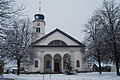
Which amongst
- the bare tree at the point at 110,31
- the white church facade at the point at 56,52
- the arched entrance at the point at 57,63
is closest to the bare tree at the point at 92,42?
the bare tree at the point at 110,31

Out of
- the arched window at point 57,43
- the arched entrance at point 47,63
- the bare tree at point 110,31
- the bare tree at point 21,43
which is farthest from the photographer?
the arched window at point 57,43

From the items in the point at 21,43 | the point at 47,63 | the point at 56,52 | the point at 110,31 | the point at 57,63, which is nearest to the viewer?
the point at 110,31

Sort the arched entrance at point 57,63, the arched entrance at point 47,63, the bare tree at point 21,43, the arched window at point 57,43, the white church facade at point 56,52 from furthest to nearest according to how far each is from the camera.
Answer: the arched entrance at point 57,63
the arched window at point 57,43
the arched entrance at point 47,63
the white church facade at point 56,52
the bare tree at point 21,43

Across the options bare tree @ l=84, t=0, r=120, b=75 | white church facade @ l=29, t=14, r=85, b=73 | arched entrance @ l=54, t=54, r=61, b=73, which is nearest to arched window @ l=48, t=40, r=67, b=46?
white church facade @ l=29, t=14, r=85, b=73

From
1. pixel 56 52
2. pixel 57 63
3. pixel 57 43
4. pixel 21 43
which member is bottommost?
pixel 57 63

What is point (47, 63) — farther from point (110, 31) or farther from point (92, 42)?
point (110, 31)

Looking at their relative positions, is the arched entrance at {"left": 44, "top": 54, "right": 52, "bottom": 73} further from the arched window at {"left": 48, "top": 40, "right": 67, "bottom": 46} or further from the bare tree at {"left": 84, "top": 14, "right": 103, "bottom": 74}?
the bare tree at {"left": 84, "top": 14, "right": 103, "bottom": 74}

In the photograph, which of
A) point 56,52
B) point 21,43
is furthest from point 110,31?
point 56,52

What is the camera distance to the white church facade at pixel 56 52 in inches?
1634

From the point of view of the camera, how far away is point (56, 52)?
138ft

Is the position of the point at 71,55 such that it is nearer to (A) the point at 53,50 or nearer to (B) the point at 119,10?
(A) the point at 53,50

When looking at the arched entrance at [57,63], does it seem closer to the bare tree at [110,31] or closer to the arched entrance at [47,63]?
the arched entrance at [47,63]

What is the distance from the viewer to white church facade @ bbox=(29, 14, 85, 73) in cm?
4150

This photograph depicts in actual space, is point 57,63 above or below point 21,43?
below
